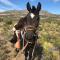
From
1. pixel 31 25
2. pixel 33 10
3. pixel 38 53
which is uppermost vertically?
pixel 33 10

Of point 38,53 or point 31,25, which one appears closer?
point 31,25

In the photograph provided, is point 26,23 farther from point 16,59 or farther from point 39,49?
point 39,49

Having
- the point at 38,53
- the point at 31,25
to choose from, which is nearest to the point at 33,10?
the point at 31,25

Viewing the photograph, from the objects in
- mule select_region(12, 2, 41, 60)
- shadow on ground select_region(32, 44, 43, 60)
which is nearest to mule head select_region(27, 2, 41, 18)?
mule select_region(12, 2, 41, 60)

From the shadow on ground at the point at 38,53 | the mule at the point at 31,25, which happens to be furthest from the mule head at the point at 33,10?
the shadow on ground at the point at 38,53

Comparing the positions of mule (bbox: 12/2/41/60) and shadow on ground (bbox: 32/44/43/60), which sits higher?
mule (bbox: 12/2/41/60)

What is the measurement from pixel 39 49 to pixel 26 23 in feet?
14.0

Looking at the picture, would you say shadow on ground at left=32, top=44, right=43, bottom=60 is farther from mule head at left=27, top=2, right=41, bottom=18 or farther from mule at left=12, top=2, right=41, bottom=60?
mule head at left=27, top=2, right=41, bottom=18

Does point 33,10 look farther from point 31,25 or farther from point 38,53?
point 38,53

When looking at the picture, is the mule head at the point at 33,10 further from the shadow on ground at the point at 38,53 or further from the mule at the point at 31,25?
the shadow on ground at the point at 38,53

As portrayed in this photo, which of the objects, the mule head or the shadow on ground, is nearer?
the mule head

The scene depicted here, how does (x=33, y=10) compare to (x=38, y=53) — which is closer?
(x=33, y=10)

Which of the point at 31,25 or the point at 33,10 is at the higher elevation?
the point at 33,10

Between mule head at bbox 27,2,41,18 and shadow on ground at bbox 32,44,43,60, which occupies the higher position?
mule head at bbox 27,2,41,18
